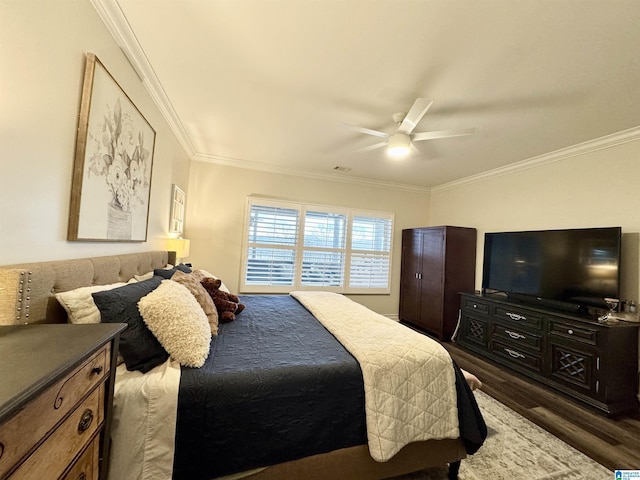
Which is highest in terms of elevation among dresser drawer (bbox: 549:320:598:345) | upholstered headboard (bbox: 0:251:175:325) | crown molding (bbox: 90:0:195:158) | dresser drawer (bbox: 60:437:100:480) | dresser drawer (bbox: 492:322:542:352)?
crown molding (bbox: 90:0:195:158)

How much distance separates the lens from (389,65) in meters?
1.87

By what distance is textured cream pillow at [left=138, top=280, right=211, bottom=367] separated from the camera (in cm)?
125

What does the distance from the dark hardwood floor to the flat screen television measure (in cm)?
92

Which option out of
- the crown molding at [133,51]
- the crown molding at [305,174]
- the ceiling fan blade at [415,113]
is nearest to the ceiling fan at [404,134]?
the ceiling fan blade at [415,113]

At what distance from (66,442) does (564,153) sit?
4.48 meters

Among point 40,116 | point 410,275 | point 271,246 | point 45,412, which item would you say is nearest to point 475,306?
point 410,275

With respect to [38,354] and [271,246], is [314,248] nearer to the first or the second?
[271,246]

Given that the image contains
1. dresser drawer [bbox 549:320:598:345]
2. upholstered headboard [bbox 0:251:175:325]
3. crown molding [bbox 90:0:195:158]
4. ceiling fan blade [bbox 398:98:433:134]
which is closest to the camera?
upholstered headboard [bbox 0:251:175:325]

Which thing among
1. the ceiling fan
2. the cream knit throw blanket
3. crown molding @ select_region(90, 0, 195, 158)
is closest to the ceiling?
crown molding @ select_region(90, 0, 195, 158)

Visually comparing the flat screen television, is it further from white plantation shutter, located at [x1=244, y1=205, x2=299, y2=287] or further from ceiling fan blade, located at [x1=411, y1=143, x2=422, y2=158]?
white plantation shutter, located at [x1=244, y1=205, x2=299, y2=287]

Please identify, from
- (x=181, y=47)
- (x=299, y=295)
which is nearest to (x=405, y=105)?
(x=181, y=47)

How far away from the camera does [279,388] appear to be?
121 centimetres

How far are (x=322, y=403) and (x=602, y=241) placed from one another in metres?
3.12

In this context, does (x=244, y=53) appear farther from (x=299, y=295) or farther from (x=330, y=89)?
(x=299, y=295)
